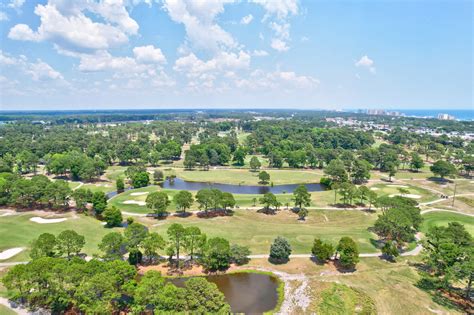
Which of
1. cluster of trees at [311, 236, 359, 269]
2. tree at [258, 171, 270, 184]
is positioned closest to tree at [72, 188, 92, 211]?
tree at [258, 171, 270, 184]

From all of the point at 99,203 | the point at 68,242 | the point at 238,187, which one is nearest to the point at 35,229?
the point at 99,203

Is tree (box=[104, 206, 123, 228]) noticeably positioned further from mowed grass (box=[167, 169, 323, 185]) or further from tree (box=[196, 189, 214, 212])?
mowed grass (box=[167, 169, 323, 185])

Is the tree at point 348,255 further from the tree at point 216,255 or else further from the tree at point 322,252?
the tree at point 216,255

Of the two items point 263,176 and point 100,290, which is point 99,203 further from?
point 263,176

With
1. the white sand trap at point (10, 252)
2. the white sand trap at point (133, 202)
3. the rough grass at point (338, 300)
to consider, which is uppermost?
the white sand trap at point (133, 202)

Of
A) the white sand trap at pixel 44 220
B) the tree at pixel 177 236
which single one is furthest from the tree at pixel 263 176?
the white sand trap at pixel 44 220

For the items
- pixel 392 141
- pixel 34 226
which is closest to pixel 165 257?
pixel 34 226
